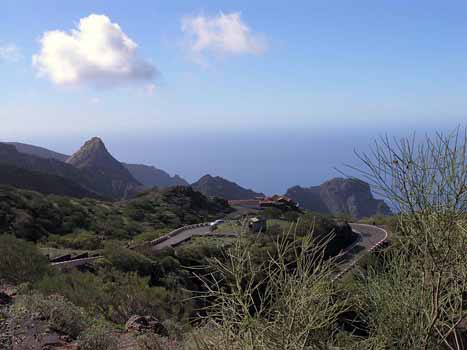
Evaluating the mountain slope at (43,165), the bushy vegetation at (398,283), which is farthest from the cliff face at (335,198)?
the bushy vegetation at (398,283)

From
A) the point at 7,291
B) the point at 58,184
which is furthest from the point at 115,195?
the point at 7,291

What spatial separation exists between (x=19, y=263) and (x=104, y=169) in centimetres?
8441

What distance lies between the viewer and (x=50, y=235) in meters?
25.0

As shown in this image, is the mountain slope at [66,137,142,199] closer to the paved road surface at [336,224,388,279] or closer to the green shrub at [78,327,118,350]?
the paved road surface at [336,224,388,279]

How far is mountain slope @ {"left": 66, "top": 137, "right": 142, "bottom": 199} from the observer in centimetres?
8644

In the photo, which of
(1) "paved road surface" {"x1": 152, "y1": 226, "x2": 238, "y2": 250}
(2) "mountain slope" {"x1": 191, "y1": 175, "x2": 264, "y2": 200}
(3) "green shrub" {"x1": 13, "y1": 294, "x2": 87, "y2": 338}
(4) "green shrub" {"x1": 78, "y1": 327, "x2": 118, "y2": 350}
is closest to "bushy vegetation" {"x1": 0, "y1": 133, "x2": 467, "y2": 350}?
(4) "green shrub" {"x1": 78, "y1": 327, "x2": 118, "y2": 350}

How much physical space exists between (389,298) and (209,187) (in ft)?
261

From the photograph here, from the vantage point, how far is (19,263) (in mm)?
12000

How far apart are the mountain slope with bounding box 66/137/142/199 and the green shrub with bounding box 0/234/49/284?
235 ft

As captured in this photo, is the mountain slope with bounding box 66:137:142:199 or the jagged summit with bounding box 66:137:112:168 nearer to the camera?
the mountain slope with bounding box 66:137:142:199

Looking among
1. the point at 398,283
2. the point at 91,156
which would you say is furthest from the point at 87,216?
the point at 91,156

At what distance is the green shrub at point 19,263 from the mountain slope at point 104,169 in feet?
235

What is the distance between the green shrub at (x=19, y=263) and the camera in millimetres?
11750

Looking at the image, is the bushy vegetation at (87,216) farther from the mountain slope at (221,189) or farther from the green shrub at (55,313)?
the mountain slope at (221,189)
